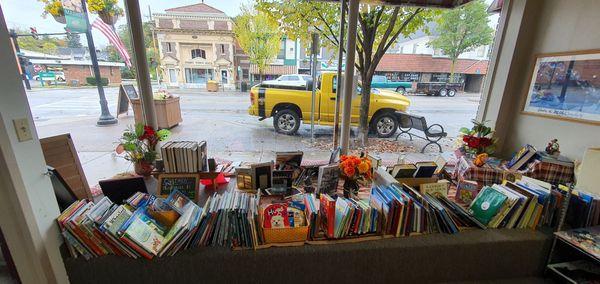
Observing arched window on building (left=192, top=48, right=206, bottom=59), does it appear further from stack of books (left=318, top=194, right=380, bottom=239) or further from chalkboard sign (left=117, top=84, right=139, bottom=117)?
stack of books (left=318, top=194, right=380, bottom=239)

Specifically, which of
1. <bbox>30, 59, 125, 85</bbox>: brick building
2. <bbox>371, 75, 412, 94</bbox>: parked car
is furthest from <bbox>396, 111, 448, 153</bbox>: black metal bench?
<bbox>30, 59, 125, 85</bbox>: brick building

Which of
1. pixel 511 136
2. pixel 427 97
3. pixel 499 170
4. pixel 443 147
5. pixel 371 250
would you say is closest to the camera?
pixel 371 250

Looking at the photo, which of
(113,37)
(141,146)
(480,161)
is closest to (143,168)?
(141,146)

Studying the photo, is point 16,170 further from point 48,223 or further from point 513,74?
point 513,74

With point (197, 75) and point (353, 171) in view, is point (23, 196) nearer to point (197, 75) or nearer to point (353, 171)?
point (353, 171)

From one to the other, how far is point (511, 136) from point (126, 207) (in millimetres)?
3331

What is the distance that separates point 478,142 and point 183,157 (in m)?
2.48

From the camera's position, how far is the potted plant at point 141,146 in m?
1.83

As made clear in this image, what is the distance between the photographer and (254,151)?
3.13 meters

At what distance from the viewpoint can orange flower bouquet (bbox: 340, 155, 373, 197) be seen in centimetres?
165

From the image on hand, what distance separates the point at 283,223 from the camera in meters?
1.33

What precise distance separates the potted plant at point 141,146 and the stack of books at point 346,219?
1.42m

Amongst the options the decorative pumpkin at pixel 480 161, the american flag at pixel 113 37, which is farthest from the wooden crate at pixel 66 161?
the decorative pumpkin at pixel 480 161

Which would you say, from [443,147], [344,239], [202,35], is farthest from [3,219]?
[443,147]
